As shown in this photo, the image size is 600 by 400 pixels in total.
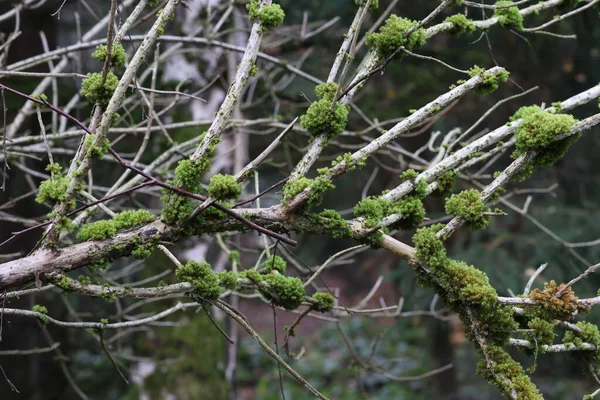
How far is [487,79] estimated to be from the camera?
2527 mm

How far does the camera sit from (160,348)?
5.51 meters

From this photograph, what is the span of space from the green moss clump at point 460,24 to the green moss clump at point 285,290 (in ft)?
4.36

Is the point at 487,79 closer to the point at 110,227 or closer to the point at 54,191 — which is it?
the point at 110,227

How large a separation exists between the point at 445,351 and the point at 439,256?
7.66 m

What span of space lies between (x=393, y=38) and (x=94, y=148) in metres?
1.26

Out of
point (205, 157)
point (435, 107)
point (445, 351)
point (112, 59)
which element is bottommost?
point (205, 157)

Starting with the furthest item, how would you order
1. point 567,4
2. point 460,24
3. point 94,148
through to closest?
point 567,4 < point 460,24 < point 94,148

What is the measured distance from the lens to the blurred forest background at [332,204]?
212 inches

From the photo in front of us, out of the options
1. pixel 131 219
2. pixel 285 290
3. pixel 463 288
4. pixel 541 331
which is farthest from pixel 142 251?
pixel 541 331

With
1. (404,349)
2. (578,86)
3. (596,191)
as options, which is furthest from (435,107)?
(404,349)

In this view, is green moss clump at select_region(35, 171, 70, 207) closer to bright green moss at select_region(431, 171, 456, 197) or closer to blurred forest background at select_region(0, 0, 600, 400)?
bright green moss at select_region(431, 171, 456, 197)

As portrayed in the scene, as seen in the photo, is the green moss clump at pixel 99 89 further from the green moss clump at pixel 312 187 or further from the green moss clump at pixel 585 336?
the green moss clump at pixel 585 336

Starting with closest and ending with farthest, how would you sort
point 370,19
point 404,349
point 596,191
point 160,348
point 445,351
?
point 160,348
point 370,19
point 596,191
point 445,351
point 404,349

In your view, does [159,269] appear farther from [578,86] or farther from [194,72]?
[578,86]
